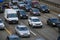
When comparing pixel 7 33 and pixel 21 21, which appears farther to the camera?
pixel 21 21

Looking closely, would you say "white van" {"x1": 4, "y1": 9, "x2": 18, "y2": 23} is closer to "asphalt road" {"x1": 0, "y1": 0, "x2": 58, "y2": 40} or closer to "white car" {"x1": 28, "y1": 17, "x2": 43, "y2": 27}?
"asphalt road" {"x1": 0, "y1": 0, "x2": 58, "y2": 40}

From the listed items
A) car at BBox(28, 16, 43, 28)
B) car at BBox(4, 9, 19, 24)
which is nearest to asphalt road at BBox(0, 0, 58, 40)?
car at BBox(28, 16, 43, 28)

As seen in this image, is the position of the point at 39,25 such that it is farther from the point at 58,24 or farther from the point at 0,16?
the point at 0,16

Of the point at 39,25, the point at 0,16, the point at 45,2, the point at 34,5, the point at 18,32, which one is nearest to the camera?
the point at 18,32

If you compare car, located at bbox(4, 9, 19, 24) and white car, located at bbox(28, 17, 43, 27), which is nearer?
white car, located at bbox(28, 17, 43, 27)

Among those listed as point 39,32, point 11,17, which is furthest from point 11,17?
point 39,32

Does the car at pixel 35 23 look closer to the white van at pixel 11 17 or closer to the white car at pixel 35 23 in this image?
the white car at pixel 35 23

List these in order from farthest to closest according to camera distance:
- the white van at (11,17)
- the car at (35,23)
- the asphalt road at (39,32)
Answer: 1. the white van at (11,17)
2. the car at (35,23)
3. the asphalt road at (39,32)

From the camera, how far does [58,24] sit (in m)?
57.9

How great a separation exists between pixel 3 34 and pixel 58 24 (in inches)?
455

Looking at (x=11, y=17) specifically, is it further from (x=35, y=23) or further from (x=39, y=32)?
(x=39, y=32)

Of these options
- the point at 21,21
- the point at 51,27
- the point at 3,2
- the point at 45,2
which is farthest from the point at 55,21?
the point at 45,2

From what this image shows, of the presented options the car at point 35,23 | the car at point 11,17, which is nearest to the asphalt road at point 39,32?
the car at point 35,23

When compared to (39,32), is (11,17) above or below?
above
